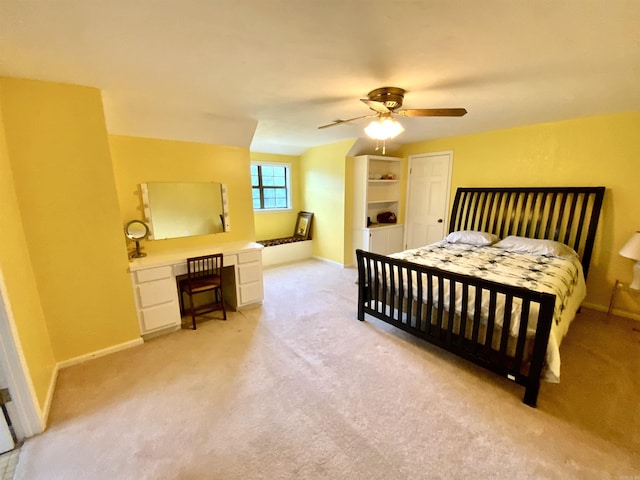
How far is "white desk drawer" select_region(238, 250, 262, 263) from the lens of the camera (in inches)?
127

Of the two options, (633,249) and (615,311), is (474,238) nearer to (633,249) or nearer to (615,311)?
(633,249)

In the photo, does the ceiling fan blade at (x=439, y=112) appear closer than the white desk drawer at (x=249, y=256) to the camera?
Yes

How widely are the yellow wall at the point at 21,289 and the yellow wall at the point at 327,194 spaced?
387cm

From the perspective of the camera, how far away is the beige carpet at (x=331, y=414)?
1475 millimetres

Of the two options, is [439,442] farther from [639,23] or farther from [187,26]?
[187,26]

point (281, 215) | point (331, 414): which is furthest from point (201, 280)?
point (281, 215)

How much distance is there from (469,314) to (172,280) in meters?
2.86

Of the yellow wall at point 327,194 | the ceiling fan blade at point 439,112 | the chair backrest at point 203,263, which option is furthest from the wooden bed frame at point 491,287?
the yellow wall at point 327,194

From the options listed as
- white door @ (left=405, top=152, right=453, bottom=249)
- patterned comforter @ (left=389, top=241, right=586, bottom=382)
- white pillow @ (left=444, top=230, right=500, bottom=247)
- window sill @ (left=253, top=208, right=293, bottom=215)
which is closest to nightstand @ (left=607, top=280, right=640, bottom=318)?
patterned comforter @ (left=389, top=241, right=586, bottom=382)

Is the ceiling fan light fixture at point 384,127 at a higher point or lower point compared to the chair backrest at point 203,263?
higher

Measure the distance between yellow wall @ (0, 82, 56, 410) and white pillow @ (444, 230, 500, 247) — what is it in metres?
4.36

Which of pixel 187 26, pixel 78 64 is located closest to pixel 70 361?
pixel 78 64

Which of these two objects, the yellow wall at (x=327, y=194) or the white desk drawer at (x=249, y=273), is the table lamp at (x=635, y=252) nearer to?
the yellow wall at (x=327, y=194)

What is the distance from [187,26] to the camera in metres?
1.32
